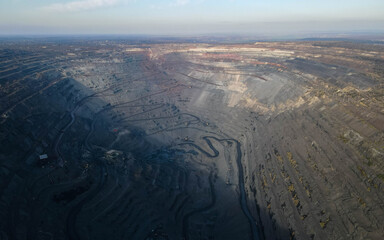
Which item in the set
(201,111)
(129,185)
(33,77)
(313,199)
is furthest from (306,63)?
(33,77)

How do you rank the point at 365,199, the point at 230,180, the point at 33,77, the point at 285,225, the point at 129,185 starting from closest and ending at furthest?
the point at 365,199 → the point at 285,225 → the point at 129,185 → the point at 230,180 → the point at 33,77

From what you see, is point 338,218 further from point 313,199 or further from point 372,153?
point 372,153

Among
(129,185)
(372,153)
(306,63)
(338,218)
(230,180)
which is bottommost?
(230,180)

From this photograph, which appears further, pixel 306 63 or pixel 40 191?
pixel 306 63

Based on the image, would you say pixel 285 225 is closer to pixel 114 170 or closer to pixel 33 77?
pixel 114 170

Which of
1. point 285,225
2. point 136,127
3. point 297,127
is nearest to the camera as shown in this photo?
point 285,225

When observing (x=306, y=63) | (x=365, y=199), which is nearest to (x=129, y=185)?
(x=365, y=199)

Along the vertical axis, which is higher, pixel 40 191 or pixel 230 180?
pixel 40 191
